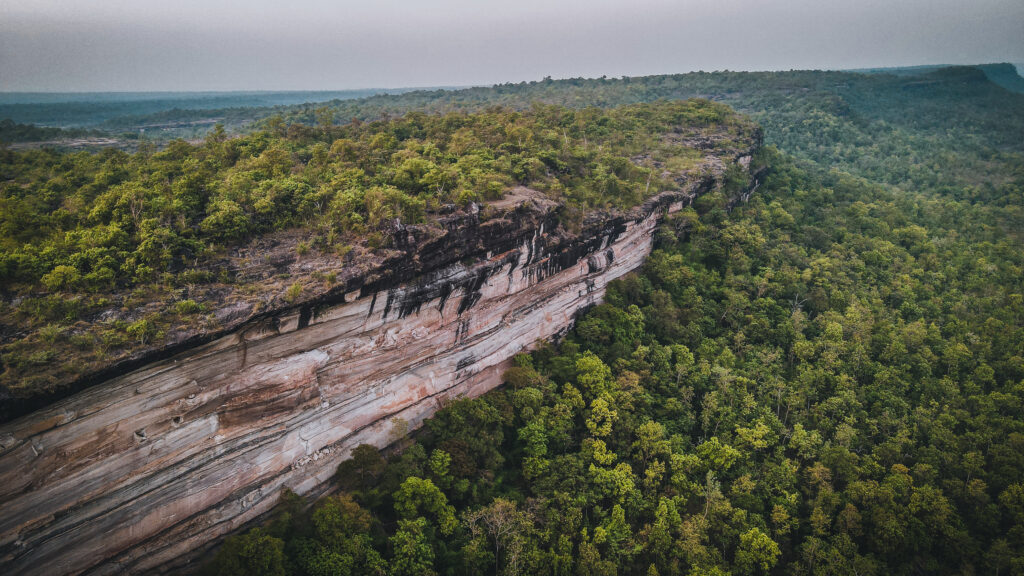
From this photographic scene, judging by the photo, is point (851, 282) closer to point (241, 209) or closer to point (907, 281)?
point (907, 281)

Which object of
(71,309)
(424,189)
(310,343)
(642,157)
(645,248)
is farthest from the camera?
(642,157)

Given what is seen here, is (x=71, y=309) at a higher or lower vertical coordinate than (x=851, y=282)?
higher

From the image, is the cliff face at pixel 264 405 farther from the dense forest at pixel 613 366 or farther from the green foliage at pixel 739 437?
the green foliage at pixel 739 437

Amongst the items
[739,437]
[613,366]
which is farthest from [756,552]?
[613,366]

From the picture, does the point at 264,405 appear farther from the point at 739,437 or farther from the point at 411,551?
the point at 739,437

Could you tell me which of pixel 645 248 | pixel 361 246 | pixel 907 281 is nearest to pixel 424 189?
pixel 361 246

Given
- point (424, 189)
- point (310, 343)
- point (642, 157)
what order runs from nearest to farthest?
point (310, 343), point (424, 189), point (642, 157)

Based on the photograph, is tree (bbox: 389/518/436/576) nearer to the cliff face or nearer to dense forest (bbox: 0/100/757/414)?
the cliff face
